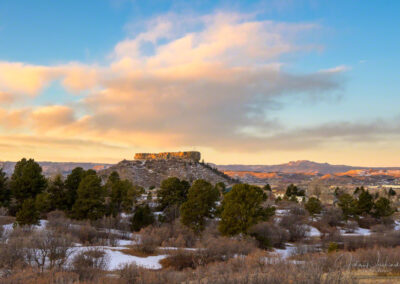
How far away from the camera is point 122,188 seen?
48031 mm

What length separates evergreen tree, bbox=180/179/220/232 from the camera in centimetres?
3731

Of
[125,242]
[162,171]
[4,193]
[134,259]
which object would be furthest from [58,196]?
[162,171]

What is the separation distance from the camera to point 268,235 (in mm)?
37625

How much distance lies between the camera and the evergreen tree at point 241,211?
1304 inches

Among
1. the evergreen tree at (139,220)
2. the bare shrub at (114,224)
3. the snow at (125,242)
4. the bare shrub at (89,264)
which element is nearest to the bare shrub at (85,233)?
the snow at (125,242)

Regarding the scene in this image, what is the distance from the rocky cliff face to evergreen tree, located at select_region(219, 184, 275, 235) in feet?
297

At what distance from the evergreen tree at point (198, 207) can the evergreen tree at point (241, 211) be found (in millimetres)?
4139

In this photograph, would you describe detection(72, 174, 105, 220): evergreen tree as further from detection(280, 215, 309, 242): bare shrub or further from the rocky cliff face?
the rocky cliff face

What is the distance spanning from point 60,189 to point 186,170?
103423 mm

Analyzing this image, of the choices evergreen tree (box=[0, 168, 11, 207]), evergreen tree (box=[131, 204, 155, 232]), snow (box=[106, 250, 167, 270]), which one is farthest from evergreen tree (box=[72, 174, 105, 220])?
snow (box=[106, 250, 167, 270])

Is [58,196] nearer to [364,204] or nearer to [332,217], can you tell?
[332,217]

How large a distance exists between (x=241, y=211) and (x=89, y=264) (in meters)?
18.2

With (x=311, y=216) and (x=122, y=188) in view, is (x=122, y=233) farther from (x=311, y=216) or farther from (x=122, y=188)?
(x=311, y=216)

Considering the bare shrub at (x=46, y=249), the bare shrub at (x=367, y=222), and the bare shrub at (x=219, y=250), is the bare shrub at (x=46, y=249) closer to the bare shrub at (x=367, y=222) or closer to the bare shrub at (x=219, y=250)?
the bare shrub at (x=219, y=250)
